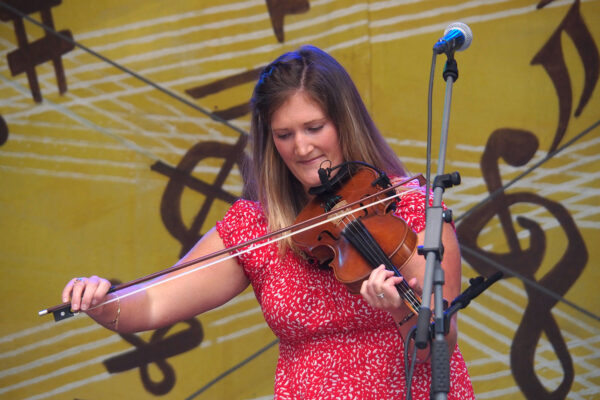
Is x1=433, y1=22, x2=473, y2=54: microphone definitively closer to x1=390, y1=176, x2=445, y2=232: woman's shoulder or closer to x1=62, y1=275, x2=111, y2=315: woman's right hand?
x1=390, y1=176, x2=445, y2=232: woman's shoulder

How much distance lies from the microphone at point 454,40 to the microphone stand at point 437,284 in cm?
1

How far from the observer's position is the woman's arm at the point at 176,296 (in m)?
1.61

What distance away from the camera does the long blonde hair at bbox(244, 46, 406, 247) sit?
1695 millimetres

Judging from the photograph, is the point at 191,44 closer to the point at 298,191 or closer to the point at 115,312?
the point at 298,191

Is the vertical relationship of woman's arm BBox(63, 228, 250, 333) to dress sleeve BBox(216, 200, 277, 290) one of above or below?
below

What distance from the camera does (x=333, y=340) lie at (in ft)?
5.24

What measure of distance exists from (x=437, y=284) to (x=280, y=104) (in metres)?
0.73

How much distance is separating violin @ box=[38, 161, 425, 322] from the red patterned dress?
6cm

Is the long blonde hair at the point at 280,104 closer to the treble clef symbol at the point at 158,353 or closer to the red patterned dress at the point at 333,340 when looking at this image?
the red patterned dress at the point at 333,340

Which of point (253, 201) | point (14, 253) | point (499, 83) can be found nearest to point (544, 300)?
point (499, 83)

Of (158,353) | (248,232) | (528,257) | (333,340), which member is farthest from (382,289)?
(158,353)

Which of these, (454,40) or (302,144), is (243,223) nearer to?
(302,144)

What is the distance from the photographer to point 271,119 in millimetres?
1738

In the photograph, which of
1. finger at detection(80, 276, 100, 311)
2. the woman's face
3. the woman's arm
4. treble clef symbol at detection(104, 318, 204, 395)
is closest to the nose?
the woman's face
